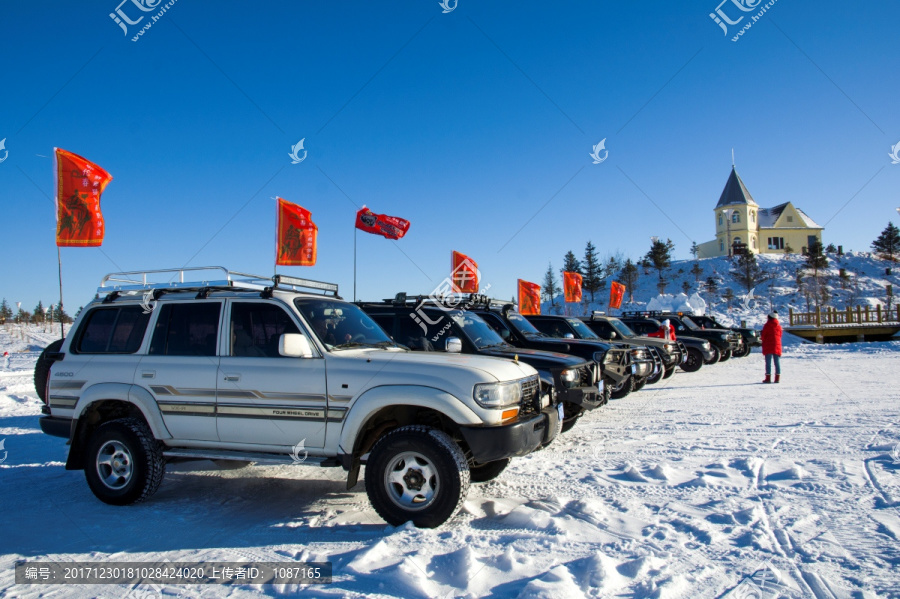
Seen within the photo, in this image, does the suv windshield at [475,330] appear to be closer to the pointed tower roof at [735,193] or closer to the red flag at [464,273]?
the red flag at [464,273]

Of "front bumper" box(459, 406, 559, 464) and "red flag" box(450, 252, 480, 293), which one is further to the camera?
"red flag" box(450, 252, 480, 293)

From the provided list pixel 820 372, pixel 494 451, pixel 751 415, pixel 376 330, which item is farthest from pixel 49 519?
pixel 820 372

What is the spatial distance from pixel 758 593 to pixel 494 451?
1.89 metres

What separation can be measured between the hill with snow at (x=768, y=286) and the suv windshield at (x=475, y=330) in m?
56.7

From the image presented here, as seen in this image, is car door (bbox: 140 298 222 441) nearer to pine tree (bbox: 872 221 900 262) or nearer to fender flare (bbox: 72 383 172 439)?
fender flare (bbox: 72 383 172 439)

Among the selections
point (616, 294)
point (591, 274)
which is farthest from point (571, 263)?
point (616, 294)

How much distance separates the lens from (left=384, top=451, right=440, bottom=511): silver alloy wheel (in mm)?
4523

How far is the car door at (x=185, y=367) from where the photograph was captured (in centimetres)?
523

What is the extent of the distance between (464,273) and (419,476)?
1888cm

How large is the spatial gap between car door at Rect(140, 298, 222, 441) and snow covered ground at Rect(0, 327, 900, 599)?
0.81m

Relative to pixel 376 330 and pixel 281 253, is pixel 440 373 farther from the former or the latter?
pixel 281 253

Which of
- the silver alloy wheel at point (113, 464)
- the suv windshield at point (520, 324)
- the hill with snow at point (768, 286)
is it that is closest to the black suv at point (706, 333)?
the suv windshield at point (520, 324)

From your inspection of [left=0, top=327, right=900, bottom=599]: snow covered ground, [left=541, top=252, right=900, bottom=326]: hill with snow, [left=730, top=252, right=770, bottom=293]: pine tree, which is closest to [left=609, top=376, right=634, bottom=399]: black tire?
[left=0, top=327, right=900, bottom=599]: snow covered ground

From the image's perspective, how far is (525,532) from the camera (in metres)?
4.42
